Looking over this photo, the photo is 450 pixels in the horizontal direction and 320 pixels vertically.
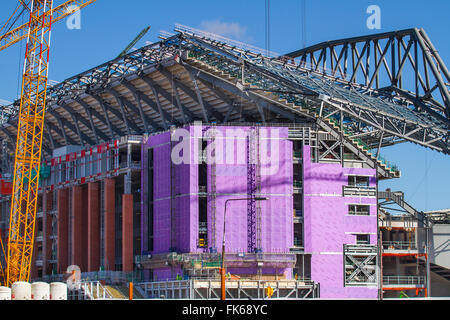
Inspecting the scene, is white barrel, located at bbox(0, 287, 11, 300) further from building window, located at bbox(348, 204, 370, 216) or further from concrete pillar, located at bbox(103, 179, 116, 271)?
building window, located at bbox(348, 204, 370, 216)

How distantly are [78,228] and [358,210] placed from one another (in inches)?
1979

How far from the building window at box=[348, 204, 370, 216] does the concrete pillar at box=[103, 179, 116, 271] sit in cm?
3923

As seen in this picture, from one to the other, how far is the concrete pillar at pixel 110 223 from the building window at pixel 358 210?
129ft

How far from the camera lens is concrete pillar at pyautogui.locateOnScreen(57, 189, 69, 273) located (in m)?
143

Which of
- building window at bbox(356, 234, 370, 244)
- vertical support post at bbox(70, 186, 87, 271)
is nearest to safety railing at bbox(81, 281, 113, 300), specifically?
vertical support post at bbox(70, 186, 87, 271)

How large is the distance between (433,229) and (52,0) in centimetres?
6931

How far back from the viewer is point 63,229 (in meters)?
144

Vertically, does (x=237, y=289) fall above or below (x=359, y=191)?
below

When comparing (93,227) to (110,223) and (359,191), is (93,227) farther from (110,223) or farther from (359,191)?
(359,191)

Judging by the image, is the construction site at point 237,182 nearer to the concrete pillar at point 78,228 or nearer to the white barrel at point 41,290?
the concrete pillar at point 78,228

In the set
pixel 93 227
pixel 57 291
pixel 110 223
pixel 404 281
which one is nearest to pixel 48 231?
pixel 93 227

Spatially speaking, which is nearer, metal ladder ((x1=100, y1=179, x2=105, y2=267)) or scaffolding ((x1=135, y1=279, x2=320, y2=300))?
scaffolding ((x1=135, y1=279, x2=320, y2=300))

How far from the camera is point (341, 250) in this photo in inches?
4609
